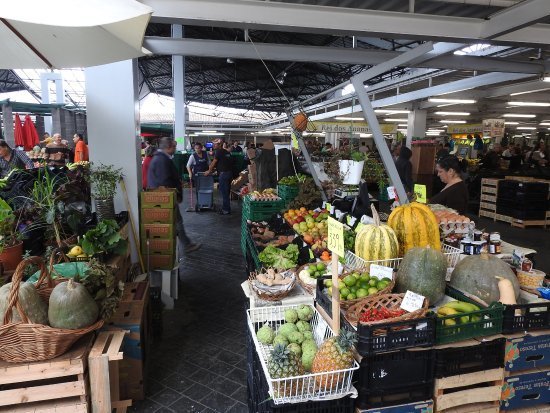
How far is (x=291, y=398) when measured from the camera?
1.86 meters

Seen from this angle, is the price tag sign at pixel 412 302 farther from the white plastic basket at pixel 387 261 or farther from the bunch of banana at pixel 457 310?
the white plastic basket at pixel 387 261

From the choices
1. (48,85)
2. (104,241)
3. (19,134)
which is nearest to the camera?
(104,241)

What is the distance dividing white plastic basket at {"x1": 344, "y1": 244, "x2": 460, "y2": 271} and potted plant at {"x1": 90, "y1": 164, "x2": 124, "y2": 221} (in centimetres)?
257

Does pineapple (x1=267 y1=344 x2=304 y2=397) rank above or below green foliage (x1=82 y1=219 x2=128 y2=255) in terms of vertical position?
below

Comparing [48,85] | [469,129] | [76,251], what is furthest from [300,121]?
[469,129]

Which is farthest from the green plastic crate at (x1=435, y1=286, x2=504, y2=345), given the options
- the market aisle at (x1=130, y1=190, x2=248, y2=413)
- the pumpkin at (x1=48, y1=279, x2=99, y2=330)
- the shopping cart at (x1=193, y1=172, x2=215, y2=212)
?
the shopping cart at (x1=193, y1=172, x2=215, y2=212)

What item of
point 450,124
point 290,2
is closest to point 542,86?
point 290,2

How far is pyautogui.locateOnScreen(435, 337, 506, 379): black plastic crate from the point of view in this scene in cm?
210

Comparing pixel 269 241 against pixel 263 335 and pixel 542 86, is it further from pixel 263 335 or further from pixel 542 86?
A: pixel 542 86

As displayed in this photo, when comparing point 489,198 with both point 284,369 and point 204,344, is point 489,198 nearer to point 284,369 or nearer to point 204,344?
point 204,344

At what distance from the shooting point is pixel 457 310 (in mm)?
2244

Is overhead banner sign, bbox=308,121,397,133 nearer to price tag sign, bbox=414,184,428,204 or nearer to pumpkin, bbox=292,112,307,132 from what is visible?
pumpkin, bbox=292,112,307,132

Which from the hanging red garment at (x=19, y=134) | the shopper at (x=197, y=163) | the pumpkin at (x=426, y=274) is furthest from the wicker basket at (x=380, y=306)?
the hanging red garment at (x=19, y=134)

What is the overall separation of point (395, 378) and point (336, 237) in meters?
0.79
